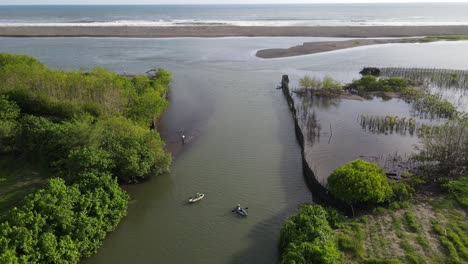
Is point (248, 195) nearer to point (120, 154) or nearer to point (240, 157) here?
point (240, 157)

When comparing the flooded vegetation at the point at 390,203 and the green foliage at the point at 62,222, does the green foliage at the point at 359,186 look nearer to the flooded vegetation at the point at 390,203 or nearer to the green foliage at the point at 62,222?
the flooded vegetation at the point at 390,203

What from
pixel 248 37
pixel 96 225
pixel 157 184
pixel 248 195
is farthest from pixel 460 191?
pixel 248 37

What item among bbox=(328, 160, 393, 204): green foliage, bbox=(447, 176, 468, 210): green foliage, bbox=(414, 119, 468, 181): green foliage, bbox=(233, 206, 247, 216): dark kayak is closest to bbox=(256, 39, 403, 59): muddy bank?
bbox=(414, 119, 468, 181): green foliage

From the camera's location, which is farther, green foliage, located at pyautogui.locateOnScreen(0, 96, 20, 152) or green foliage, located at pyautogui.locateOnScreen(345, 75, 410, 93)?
green foliage, located at pyautogui.locateOnScreen(345, 75, 410, 93)

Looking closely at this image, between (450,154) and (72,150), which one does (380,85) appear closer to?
(450,154)

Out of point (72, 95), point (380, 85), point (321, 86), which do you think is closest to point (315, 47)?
point (380, 85)

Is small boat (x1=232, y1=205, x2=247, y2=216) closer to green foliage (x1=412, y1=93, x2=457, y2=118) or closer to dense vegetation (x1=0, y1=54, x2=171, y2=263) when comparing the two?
dense vegetation (x1=0, y1=54, x2=171, y2=263)

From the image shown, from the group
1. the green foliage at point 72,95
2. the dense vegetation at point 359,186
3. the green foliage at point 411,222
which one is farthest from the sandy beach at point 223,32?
the green foliage at point 411,222
